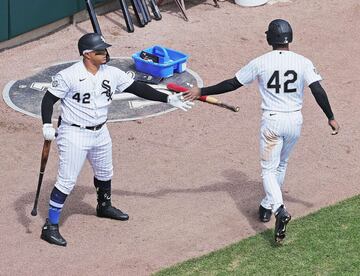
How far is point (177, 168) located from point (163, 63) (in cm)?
273

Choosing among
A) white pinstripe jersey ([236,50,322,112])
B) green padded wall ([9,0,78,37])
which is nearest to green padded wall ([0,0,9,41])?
green padded wall ([9,0,78,37])

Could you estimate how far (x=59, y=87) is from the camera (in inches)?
340

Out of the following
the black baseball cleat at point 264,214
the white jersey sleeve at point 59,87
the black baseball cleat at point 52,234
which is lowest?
the black baseball cleat at point 264,214

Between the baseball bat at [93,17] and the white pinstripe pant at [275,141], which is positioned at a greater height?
the white pinstripe pant at [275,141]

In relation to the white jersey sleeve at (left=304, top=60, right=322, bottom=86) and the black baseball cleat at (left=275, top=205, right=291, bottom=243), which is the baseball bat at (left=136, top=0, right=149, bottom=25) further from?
the black baseball cleat at (left=275, top=205, right=291, bottom=243)

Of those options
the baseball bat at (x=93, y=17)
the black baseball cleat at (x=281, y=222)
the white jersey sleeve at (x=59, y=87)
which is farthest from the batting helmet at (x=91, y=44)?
the baseball bat at (x=93, y=17)

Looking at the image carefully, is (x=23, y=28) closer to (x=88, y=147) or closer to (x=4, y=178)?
(x=4, y=178)

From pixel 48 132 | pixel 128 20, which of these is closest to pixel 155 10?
pixel 128 20

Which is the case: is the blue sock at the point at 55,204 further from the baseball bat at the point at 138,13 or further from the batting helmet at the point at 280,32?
the baseball bat at the point at 138,13

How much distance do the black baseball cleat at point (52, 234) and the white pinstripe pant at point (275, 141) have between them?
195cm

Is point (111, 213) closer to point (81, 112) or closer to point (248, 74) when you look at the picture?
point (81, 112)

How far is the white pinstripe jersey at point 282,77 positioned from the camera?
345 inches

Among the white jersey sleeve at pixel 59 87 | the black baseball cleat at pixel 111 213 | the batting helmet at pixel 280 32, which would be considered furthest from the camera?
the black baseball cleat at pixel 111 213

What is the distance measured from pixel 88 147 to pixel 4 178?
5.71ft
